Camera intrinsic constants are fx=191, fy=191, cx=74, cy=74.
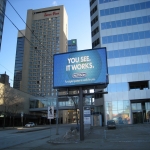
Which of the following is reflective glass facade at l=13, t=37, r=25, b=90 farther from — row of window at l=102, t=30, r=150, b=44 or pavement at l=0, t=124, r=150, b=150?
pavement at l=0, t=124, r=150, b=150

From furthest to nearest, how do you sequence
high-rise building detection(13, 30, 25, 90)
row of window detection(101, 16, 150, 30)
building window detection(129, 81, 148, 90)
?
high-rise building detection(13, 30, 25, 90), row of window detection(101, 16, 150, 30), building window detection(129, 81, 148, 90)

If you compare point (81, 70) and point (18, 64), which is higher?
point (18, 64)

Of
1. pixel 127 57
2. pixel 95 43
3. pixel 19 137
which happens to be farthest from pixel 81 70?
pixel 95 43

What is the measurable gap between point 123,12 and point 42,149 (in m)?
47.9

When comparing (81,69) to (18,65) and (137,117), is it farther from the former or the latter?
(18,65)

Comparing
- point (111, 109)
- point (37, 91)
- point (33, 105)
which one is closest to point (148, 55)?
point (111, 109)

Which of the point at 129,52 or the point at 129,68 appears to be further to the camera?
the point at 129,52

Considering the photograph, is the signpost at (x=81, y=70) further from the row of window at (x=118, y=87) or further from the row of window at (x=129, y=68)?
the row of window at (x=129, y=68)

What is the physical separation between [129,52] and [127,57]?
144 centimetres

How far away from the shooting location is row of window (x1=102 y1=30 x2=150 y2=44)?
49906 millimetres

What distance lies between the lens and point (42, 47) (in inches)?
Answer: 5335

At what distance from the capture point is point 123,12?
52750 millimetres

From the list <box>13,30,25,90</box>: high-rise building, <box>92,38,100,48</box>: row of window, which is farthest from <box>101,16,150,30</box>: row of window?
<box>13,30,25,90</box>: high-rise building

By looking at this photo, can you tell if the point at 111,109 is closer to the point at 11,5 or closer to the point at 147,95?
the point at 147,95
